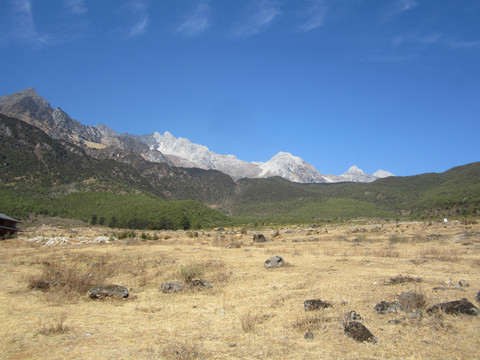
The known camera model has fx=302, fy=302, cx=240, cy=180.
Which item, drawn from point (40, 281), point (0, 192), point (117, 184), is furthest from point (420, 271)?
point (117, 184)

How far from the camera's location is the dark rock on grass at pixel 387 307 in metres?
8.01

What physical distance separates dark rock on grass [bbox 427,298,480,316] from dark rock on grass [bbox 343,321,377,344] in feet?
7.11

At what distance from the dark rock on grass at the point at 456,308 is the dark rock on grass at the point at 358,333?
7.11 feet

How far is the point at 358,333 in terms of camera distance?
21.7ft

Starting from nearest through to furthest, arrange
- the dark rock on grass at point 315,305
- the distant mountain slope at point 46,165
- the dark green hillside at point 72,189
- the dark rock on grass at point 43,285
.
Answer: the dark rock on grass at point 315,305, the dark rock on grass at point 43,285, the dark green hillside at point 72,189, the distant mountain slope at point 46,165

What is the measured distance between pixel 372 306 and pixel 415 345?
246cm

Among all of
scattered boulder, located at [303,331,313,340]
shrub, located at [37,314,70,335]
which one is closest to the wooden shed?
shrub, located at [37,314,70,335]

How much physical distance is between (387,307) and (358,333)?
6.66 ft

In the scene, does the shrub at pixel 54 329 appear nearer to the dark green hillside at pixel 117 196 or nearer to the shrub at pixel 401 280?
the shrub at pixel 401 280

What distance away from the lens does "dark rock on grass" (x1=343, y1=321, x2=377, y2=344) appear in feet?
21.2

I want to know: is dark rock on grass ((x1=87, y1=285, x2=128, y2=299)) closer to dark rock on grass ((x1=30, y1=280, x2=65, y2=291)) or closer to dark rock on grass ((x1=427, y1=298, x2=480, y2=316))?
dark rock on grass ((x1=30, y1=280, x2=65, y2=291))

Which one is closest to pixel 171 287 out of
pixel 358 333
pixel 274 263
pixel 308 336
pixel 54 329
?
pixel 54 329

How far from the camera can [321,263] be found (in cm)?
1612

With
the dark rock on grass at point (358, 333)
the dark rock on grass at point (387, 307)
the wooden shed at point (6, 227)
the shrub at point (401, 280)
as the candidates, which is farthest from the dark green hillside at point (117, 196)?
the dark rock on grass at point (358, 333)
